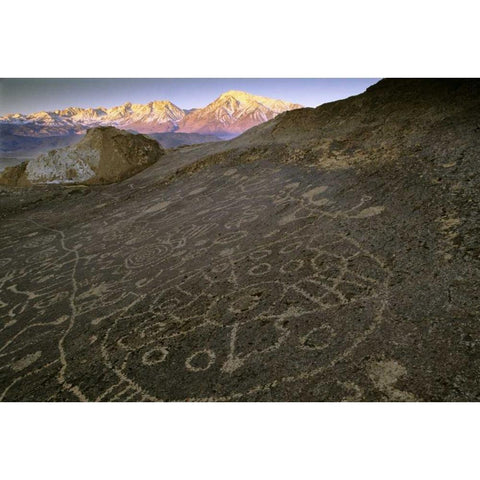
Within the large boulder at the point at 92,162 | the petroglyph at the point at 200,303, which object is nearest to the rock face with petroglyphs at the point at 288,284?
the petroglyph at the point at 200,303

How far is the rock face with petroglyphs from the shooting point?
1.64 meters

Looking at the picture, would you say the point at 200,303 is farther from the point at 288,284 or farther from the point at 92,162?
the point at 92,162

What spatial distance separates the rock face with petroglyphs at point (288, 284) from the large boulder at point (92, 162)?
3.94 metres

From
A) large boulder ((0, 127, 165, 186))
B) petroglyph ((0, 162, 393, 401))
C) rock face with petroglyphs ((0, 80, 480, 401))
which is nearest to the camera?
rock face with petroglyphs ((0, 80, 480, 401))

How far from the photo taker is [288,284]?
2.39m

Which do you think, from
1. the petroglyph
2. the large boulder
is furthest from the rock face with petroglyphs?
the large boulder

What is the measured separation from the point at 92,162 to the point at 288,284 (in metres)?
8.16

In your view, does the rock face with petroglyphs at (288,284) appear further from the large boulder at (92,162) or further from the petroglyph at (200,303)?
the large boulder at (92,162)

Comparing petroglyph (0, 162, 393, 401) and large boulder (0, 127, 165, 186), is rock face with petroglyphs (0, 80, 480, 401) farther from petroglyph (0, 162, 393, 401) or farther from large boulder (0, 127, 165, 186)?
large boulder (0, 127, 165, 186)

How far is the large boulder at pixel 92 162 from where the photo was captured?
350 inches

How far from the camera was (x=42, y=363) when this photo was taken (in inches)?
87.1

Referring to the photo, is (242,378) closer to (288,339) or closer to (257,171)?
(288,339)

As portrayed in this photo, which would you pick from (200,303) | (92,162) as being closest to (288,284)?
(200,303)

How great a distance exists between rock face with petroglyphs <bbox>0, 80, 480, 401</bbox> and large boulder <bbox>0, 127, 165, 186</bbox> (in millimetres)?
3936
